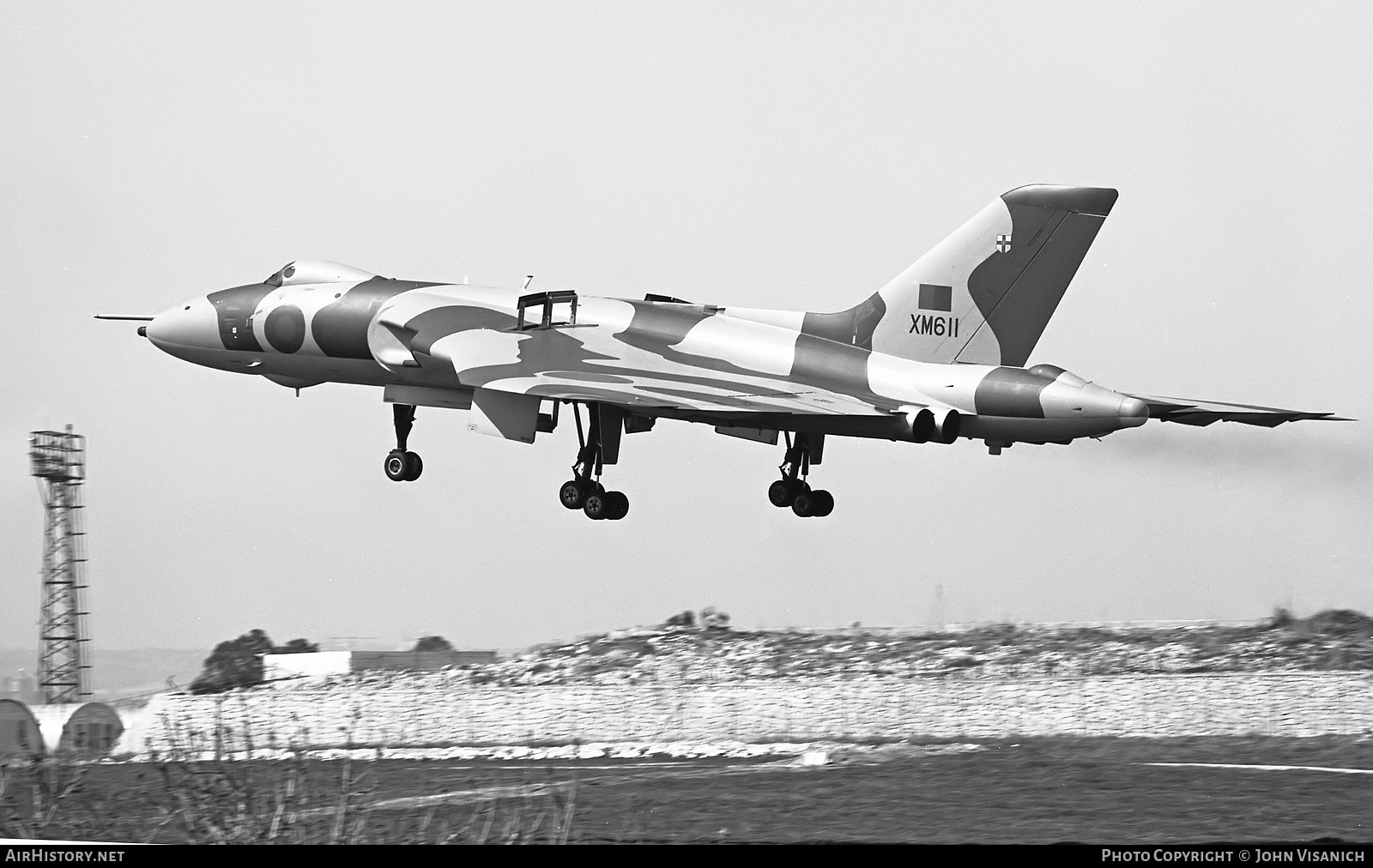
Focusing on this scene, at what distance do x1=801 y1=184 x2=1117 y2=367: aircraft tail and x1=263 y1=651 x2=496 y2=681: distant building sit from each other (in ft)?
115

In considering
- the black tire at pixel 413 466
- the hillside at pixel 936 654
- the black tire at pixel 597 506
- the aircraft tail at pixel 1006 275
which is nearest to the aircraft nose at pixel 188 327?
the black tire at pixel 413 466

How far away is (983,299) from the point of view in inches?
1471

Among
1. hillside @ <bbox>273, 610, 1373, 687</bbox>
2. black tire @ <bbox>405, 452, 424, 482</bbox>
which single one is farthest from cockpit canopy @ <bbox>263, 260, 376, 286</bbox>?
hillside @ <bbox>273, 610, 1373, 687</bbox>

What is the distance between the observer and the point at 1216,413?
36.5 m

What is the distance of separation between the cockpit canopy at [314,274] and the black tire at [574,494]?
786 centimetres

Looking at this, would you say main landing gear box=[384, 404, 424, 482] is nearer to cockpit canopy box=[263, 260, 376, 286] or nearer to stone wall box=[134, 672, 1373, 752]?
cockpit canopy box=[263, 260, 376, 286]

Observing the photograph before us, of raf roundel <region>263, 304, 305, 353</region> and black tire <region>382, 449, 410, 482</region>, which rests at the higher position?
raf roundel <region>263, 304, 305, 353</region>

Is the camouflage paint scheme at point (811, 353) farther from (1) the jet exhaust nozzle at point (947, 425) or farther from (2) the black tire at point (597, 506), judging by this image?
(2) the black tire at point (597, 506)

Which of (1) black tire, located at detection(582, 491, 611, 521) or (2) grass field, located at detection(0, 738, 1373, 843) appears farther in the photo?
(1) black tire, located at detection(582, 491, 611, 521)

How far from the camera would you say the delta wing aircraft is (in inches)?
1345

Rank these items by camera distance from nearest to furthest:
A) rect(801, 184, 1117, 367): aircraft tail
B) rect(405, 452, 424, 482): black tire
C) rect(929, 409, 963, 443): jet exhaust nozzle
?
rect(929, 409, 963, 443): jet exhaust nozzle < rect(801, 184, 1117, 367): aircraft tail < rect(405, 452, 424, 482): black tire
